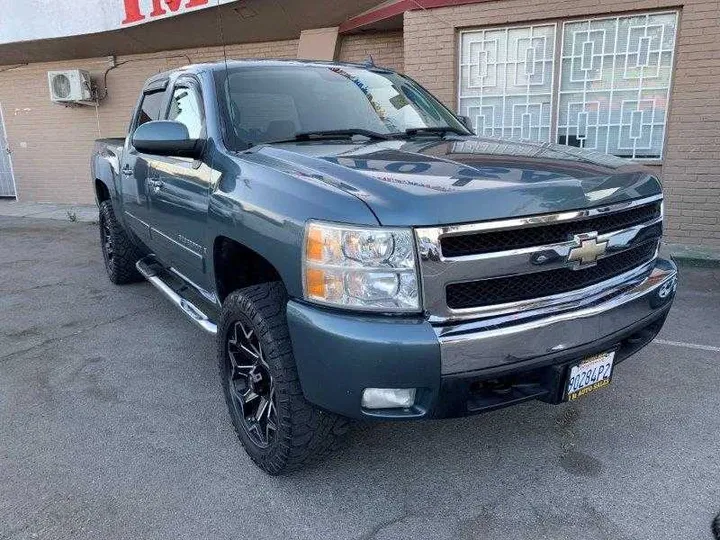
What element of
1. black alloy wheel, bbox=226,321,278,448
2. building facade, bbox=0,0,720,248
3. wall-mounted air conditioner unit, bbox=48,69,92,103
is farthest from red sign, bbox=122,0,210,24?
black alloy wheel, bbox=226,321,278,448

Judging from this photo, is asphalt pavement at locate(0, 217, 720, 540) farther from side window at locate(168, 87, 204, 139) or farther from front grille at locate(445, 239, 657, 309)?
side window at locate(168, 87, 204, 139)

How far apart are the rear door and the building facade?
261cm

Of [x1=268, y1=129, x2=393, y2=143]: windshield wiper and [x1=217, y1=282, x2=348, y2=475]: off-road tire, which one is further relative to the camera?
[x1=268, y1=129, x2=393, y2=143]: windshield wiper

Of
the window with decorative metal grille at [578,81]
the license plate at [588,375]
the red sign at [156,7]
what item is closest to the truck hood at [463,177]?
the license plate at [588,375]

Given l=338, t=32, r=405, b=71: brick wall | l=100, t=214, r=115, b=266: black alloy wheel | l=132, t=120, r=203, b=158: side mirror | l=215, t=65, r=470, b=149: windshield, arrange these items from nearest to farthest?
l=132, t=120, r=203, b=158: side mirror
l=215, t=65, r=470, b=149: windshield
l=100, t=214, r=115, b=266: black alloy wheel
l=338, t=32, r=405, b=71: brick wall

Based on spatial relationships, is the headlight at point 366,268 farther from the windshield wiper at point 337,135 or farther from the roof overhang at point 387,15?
the roof overhang at point 387,15

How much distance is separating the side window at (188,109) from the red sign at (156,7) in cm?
564

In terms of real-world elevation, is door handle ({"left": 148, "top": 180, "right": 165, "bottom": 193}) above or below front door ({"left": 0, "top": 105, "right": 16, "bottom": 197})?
above

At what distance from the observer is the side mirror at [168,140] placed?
3100 mm

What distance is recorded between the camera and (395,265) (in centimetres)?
211

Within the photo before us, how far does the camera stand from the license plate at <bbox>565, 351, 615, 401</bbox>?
7.82 ft

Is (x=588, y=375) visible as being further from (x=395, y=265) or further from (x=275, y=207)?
(x=275, y=207)

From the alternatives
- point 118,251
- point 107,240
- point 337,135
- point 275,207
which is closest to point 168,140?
point 337,135

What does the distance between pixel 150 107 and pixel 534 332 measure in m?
3.76
